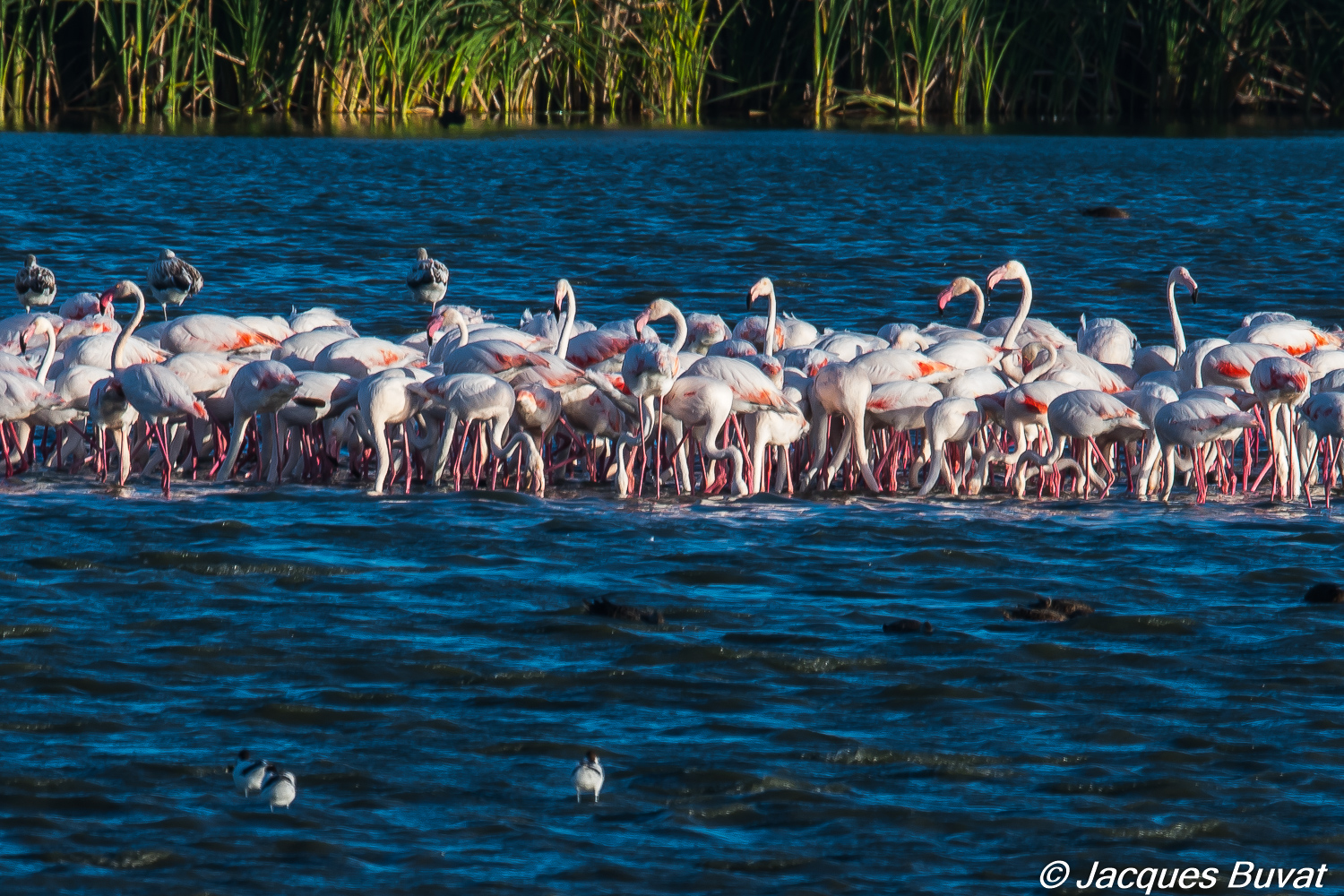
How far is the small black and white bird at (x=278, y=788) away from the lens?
5.58 meters

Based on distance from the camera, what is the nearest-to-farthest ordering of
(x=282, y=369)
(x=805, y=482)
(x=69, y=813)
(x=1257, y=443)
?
1. (x=69, y=813)
2. (x=282, y=369)
3. (x=805, y=482)
4. (x=1257, y=443)

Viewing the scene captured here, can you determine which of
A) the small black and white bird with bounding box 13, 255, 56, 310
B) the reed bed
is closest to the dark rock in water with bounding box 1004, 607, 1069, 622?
the small black and white bird with bounding box 13, 255, 56, 310

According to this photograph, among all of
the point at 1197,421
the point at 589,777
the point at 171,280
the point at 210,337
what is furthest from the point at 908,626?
the point at 171,280

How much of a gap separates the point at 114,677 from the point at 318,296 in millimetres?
11413

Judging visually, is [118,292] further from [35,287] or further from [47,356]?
[35,287]

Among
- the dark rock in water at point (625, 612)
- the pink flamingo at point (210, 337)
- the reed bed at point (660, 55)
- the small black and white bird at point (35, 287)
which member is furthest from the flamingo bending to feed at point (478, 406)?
the reed bed at point (660, 55)

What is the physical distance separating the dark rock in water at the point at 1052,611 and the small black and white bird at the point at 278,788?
3311mm

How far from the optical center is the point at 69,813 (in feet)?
18.4

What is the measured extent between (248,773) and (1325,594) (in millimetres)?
4640

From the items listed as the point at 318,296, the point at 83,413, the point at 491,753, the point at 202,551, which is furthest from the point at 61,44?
the point at 491,753

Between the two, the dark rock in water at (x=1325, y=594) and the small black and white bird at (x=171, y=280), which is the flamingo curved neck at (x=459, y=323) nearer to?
the small black and white bird at (x=171, y=280)

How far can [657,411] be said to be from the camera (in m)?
10.1

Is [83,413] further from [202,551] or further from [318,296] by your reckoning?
[318,296]

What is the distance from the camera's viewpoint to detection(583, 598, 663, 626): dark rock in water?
768 cm
